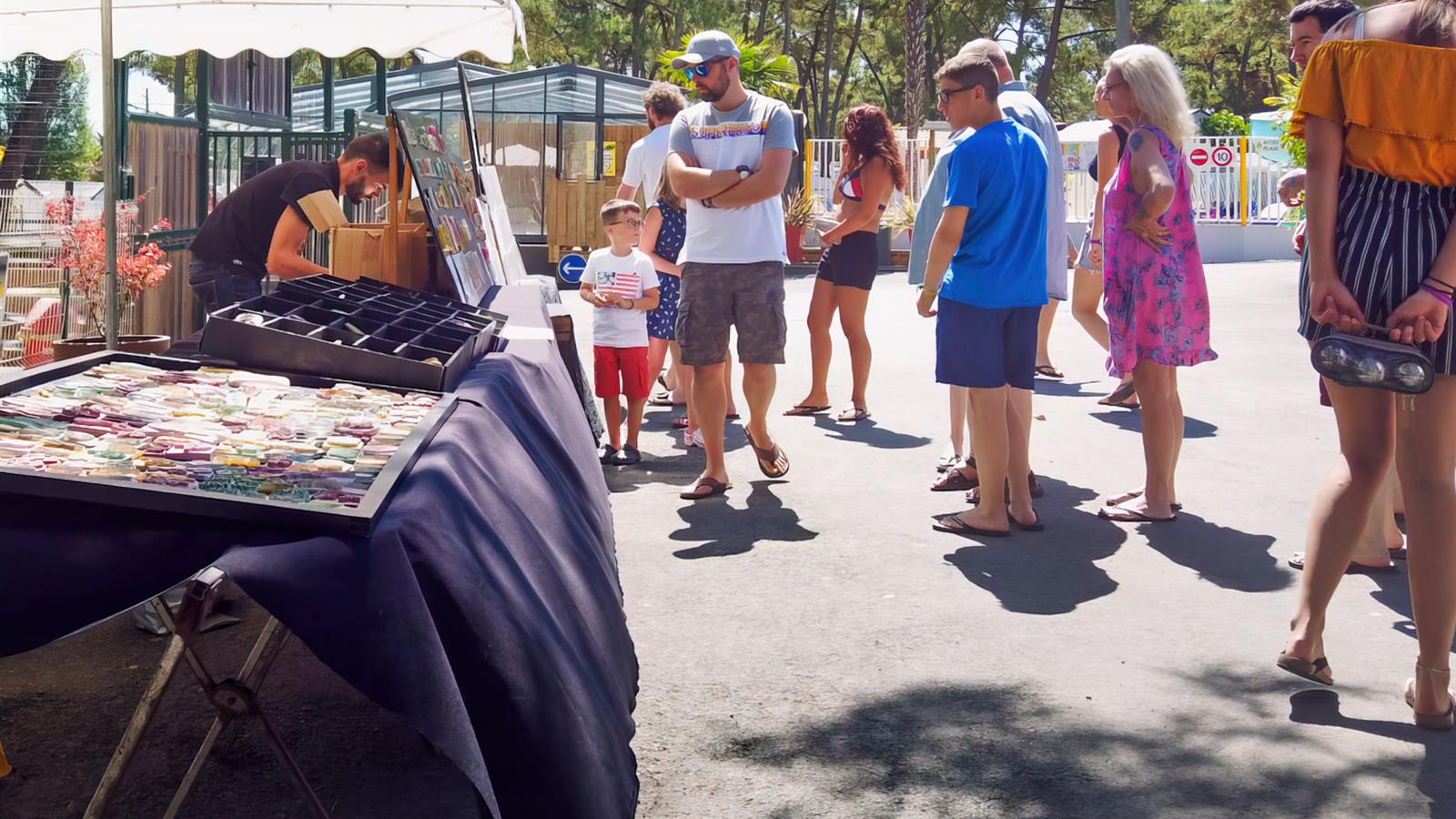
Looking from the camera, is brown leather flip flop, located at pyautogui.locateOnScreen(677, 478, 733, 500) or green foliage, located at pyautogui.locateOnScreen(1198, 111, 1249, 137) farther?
green foliage, located at pyautogui.locateOnScreen(1198, 111, 1249, 137)

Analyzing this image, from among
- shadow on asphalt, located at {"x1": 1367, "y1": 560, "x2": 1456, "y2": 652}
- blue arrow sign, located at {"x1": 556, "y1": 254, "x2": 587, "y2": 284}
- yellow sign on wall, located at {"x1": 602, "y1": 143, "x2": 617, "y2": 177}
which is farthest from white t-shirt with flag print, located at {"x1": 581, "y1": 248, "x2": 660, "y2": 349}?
yellow sign on wall, located at {"x1": 602, "y1": 143, "x2": 617, "y2": 177}

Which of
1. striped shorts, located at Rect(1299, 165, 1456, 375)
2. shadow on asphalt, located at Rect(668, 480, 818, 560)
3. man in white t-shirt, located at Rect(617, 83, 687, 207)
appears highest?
man in white t-shirt, located at Rect(617, 83, 687, 207)

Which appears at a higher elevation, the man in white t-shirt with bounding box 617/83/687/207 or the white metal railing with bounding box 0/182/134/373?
the man in white t-shirt with bounding box 617/83/687/207

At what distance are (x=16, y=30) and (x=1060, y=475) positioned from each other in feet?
21.8

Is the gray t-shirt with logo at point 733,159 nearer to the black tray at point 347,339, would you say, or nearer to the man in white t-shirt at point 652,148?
the man in white t-shirt at point 652,148

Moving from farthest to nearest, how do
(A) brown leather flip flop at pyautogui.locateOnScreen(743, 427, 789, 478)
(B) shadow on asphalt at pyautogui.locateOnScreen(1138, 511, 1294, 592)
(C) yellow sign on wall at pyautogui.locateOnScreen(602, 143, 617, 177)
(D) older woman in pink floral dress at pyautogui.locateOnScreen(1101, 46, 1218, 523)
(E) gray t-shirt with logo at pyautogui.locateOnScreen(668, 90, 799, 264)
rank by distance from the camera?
(C) yellow sign on wall at pyautogui.locateOnScreen(602, 143, 617, 177) < (A) brown leather flip flop at pyautogui.locateOnScreen(743, 427, 789, 478) < (E) gray t-shirt with logo at pyautogui.locateOnScreen(668, 90, 799, 264) < (D) older woman in pink floral dress at pyautogui.locateOnScreen(1101, 46, 1218, 523) < (B) shadow on asphalt at pyautogui.locateOnScreen(1138, 511, 1294, 592)

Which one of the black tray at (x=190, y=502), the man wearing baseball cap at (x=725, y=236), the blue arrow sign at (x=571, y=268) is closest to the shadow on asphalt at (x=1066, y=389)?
the blue arrow sign at (x=571, y=268)

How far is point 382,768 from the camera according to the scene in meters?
3.64

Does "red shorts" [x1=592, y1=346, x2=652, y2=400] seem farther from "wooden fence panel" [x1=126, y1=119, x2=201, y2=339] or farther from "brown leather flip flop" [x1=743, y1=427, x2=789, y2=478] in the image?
"wooden fence panel" [x1=126, y1=119, x2=201, y2=339]

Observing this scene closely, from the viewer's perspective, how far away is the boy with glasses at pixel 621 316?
24.9ft

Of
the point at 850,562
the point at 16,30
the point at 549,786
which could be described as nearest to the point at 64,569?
the point at 549,786

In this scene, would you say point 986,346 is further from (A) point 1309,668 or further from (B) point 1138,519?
(A) point 1309,668

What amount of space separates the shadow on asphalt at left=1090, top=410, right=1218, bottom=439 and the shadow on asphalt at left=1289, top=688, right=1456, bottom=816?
14.1 feet

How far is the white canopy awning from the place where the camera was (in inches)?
354
